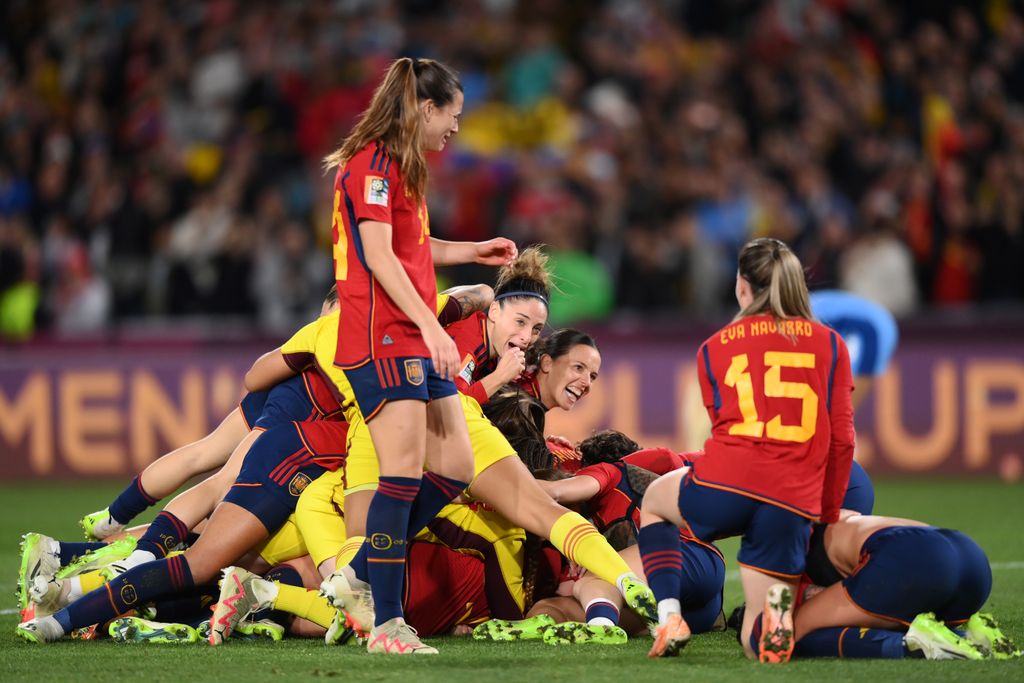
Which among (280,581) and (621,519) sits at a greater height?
(621,519)

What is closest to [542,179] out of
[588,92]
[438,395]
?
[588,92]

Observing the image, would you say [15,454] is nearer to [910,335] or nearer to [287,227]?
[287,227]

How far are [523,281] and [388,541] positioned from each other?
5.66ft

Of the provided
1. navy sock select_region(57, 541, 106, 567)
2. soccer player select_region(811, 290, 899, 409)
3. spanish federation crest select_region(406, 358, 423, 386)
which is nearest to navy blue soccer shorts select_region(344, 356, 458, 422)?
spanish federation crest select_region(406, 358, 423, 386)

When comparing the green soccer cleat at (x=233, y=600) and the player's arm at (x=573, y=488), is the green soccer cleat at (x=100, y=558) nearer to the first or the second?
the green soccer cleat at (x=233, y=600)

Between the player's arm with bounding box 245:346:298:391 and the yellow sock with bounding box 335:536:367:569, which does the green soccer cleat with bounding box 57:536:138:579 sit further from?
the yellow sock with bounding box 335:536:367:569

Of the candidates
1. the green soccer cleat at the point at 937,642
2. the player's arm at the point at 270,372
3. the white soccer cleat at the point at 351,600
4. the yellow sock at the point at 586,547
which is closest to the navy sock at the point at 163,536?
the player's arm at the point at 270,372

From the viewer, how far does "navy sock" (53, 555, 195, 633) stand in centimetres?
517

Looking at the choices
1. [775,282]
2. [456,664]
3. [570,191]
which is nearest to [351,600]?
[456,664]

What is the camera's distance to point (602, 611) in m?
5.22

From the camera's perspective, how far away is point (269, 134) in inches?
568

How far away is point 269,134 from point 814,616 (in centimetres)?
1065

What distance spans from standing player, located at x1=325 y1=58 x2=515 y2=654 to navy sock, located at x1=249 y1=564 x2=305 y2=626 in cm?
A: 77

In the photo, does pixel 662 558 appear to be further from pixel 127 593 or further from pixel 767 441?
pixel 127 593
